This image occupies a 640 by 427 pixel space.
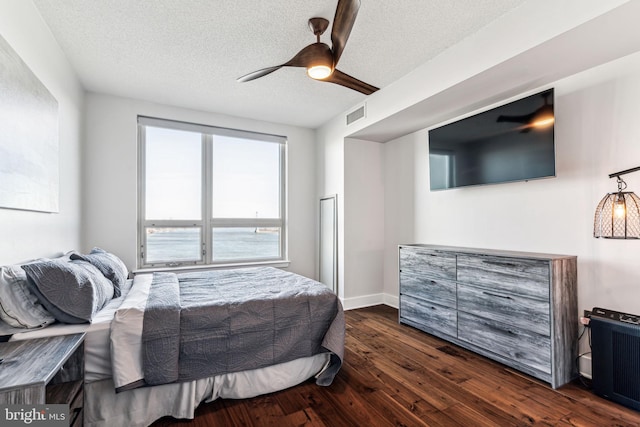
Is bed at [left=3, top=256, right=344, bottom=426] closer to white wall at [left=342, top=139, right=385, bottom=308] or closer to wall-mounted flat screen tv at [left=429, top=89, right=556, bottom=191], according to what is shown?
white wall at [left=342, top=139, right=385, bottom=308]

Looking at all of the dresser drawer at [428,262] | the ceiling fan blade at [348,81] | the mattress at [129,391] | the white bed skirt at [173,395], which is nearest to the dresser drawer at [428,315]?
the dresser drawer at [428,262]

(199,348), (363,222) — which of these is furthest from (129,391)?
(363,222)

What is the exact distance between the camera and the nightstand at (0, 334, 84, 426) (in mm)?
1127

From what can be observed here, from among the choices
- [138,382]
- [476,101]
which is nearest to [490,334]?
[476,101]

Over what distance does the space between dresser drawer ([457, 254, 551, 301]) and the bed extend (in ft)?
4.35

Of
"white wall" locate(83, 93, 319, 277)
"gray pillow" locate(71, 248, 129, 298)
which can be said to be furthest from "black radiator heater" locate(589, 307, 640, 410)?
"white wall" locate(83, 93, 319, 277)

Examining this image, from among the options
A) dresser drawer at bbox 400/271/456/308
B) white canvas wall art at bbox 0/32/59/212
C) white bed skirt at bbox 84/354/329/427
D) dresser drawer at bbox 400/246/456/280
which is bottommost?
white bed skirt at bbox 84/354/329/427

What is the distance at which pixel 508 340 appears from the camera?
247 cm

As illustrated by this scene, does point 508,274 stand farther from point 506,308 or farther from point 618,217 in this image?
point 618,217

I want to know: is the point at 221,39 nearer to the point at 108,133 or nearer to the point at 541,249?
the point at 108,133

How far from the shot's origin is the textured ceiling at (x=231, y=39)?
217cm

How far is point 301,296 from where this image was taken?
7.57 feet

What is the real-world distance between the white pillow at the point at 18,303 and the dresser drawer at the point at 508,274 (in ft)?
10.2

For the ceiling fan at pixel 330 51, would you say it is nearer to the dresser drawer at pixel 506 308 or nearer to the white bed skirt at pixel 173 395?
the dresser drawer at pixel 506 308
